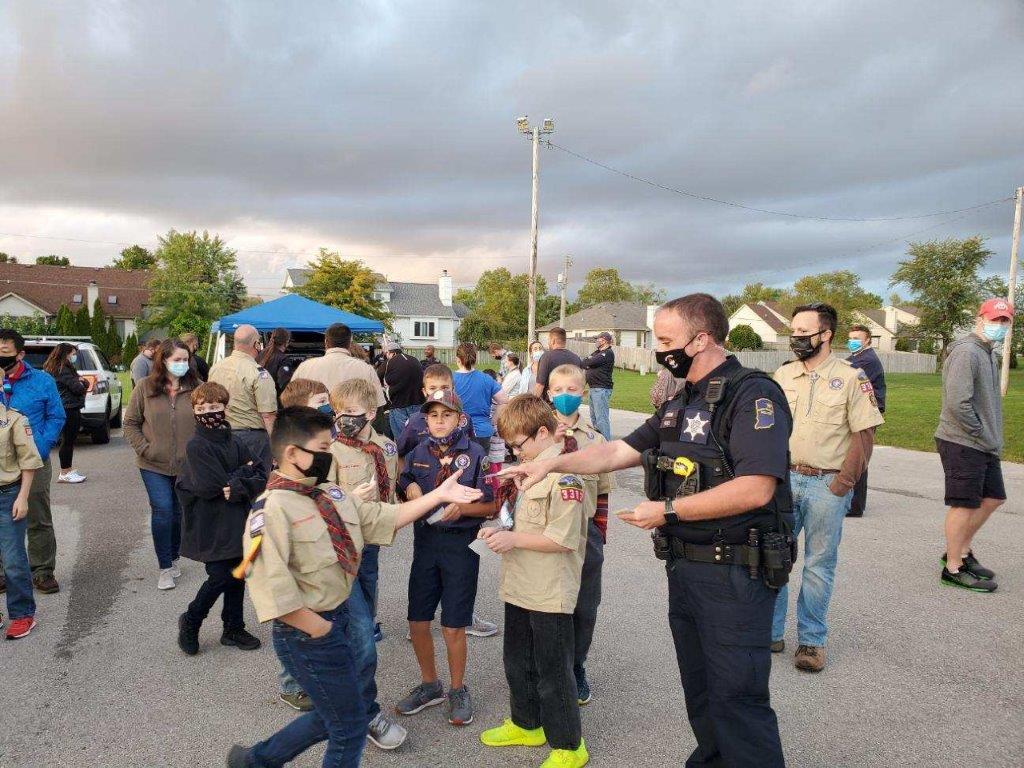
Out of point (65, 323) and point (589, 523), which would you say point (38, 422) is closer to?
point (589, 523)

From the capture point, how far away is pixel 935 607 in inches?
186

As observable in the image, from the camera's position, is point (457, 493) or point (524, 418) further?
point (524, 418)

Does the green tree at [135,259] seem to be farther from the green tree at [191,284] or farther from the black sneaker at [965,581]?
the black sneaker at [965,581]

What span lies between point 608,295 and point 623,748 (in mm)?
103082

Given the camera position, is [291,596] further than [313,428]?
No

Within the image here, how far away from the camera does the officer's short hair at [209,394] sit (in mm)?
3863

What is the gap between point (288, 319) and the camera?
14.4 meters

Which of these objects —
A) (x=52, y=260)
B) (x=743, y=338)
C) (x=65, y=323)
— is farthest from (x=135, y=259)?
(x=743, y=338)

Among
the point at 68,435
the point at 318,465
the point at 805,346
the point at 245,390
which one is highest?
the point at 805,346

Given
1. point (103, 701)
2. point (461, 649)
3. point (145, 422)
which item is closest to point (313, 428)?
point (461, 649)

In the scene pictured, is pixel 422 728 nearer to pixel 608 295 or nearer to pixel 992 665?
pixel 992 665

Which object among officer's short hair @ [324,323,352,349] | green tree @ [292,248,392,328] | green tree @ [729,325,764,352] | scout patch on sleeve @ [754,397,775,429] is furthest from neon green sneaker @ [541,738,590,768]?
green tree @ [729,325,764,352]

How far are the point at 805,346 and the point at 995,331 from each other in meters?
2.02

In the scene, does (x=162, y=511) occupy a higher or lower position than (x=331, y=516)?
lower
